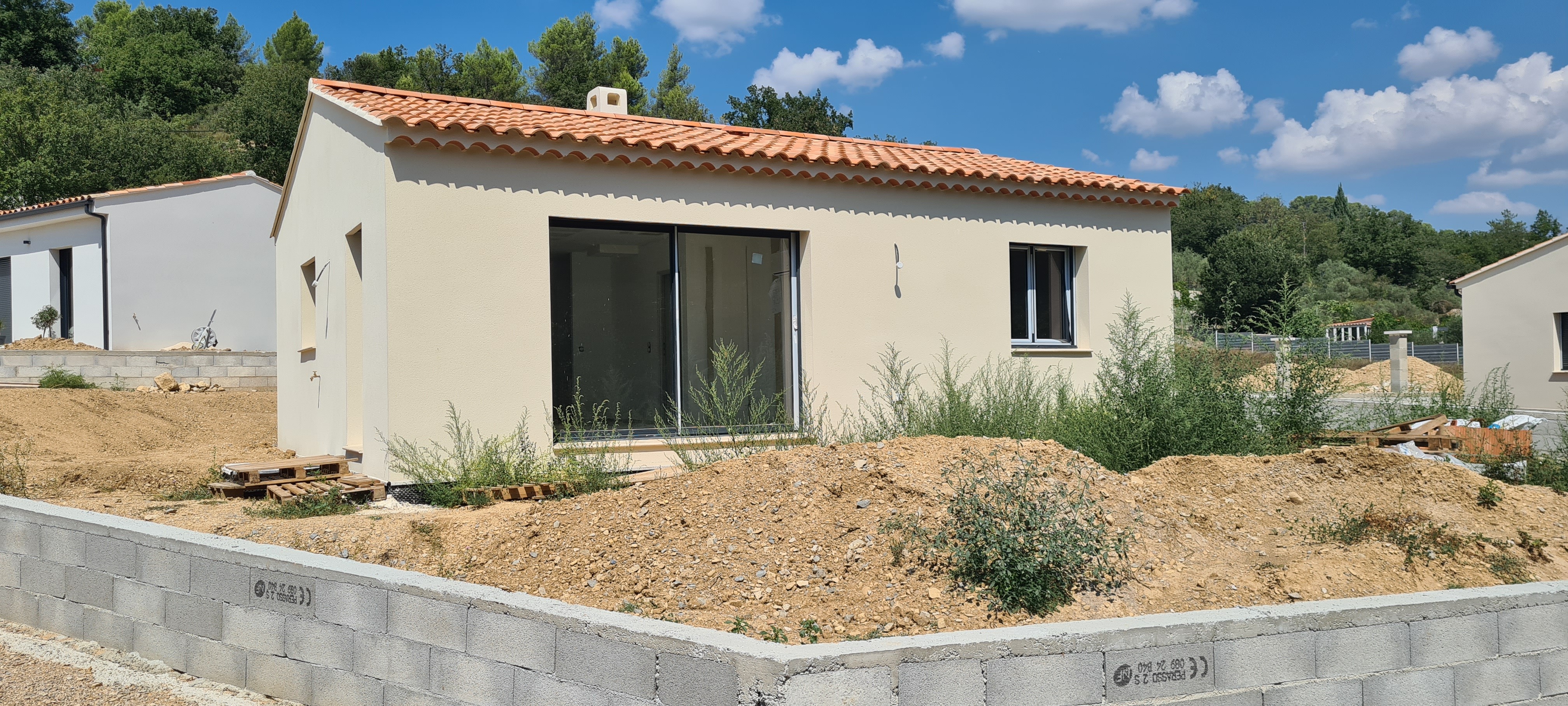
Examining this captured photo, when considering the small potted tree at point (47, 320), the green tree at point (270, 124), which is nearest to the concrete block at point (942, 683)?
the small potted tree at point (47, 320)

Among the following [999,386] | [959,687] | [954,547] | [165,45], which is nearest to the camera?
[959,687]

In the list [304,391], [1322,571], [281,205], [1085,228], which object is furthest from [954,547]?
[281,205]

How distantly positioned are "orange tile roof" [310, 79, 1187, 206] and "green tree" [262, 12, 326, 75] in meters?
38.8

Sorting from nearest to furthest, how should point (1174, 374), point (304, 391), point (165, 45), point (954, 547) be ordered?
point (954, 547)
point (1174, 374)
point (304, 391)
point (165, 45)

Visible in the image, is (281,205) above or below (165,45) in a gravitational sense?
below

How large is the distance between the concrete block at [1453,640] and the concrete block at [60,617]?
265 inches

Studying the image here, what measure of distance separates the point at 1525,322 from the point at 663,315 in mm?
22641

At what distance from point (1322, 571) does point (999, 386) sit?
16.4ft

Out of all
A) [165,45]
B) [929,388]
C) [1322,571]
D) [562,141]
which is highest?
[165,45]

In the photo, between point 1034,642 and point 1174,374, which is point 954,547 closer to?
point 1034,642

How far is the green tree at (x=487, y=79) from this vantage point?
3734cm

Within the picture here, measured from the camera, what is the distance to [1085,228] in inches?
446

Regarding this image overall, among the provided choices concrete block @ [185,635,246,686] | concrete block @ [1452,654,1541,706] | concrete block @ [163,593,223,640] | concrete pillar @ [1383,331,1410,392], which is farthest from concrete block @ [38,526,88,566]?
concrete pillar @ [1383,331,1410,392]

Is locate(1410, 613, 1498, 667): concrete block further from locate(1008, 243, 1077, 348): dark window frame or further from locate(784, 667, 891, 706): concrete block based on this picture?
locate(1008, 243, 1077, 348): dark window frame
